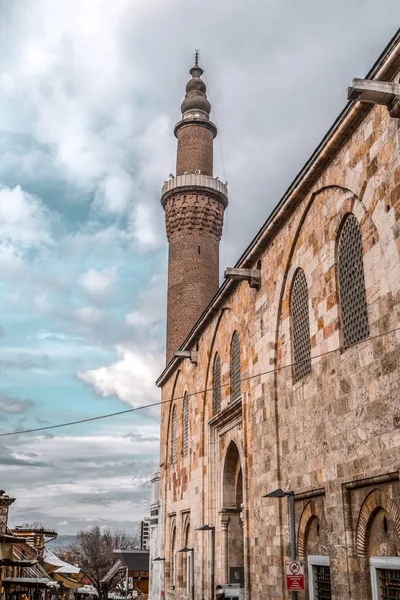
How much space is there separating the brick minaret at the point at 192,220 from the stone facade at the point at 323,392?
11.2 m

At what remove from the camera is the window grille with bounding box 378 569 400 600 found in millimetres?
8695

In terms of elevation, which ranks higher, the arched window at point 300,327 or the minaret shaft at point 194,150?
the minaret shaft at point 194,150

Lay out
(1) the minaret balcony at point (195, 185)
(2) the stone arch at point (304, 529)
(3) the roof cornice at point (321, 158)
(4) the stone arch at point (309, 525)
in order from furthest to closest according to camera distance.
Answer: (1) the minaret balcony at point (195, 185) → (2) the stone arch at point (304, 529) → (4) the stone arch at point (309, 525) → (3) the roof cornice at point (321, 158)

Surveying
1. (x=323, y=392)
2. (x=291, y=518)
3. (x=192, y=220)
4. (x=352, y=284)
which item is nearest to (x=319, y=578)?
(x=291, y=518)

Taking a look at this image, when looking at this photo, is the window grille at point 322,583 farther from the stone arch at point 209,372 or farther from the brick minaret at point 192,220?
the brick minaret at point 192,220

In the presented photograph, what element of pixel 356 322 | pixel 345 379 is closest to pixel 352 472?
pixel 345 379

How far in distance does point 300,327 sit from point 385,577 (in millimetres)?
4995

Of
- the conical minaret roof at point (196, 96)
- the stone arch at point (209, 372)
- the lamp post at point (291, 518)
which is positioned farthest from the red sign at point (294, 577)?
the conical minaret roof at point (196, 96)

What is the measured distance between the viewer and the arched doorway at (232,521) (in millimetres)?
17234

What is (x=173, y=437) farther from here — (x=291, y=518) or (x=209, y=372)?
(x=291, y=518)

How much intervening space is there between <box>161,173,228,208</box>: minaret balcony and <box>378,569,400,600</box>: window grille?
2400cm

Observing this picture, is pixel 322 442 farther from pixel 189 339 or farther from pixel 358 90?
pixel 189 339

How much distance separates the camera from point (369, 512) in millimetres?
9352

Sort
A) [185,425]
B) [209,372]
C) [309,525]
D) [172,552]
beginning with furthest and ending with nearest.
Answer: [172,552], [185,425], [209,372], [309,525]
